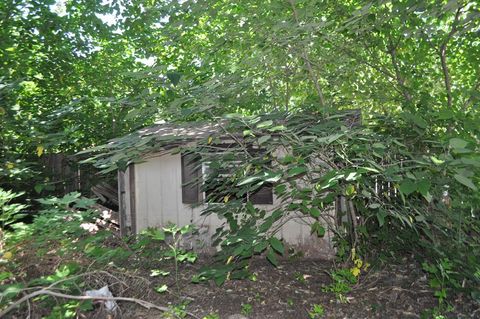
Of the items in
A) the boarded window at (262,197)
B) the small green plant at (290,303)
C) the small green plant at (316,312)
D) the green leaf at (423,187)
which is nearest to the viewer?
the green leaf at (423,187)

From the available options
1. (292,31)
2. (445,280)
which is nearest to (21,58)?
(292,31)

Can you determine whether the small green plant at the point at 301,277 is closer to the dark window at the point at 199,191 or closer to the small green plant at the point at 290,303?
the small green plant at the point at 290,303

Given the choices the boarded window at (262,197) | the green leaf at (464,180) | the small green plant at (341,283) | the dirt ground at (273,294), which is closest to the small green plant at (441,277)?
the dirt ground at (273,294)

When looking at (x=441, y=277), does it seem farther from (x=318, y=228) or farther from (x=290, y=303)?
(x=290, y=303)

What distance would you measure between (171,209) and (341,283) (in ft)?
10.8

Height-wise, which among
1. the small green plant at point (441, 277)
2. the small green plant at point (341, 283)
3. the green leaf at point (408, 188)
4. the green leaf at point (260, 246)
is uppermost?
the green leaf at point (408, 188)

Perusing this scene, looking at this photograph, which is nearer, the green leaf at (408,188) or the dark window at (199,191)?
the green leaf at (408,188)

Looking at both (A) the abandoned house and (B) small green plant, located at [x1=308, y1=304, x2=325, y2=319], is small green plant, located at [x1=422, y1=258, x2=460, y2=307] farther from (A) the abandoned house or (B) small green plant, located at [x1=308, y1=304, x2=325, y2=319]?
(A) the abandoned house

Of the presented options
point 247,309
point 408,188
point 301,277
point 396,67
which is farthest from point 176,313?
point 396,67

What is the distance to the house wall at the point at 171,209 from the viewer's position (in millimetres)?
5809

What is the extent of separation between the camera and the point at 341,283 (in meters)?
4.38

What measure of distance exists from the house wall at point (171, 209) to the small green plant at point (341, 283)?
118 centimetres

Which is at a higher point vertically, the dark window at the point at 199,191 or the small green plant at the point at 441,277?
the dark window at the point at 199,191

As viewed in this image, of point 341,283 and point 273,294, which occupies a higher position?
point 341,283
